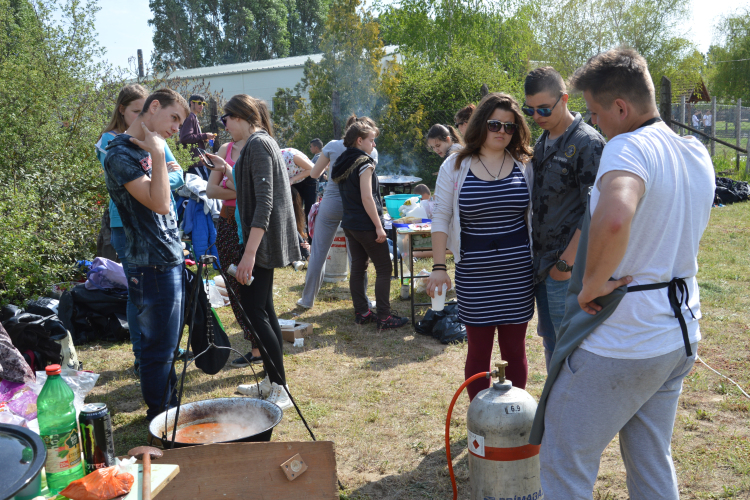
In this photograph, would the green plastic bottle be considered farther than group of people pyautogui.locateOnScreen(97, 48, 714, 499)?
Yes

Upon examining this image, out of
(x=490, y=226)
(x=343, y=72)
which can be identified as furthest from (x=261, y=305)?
(x=343, y=72)

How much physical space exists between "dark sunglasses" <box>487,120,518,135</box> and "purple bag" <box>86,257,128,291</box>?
12.7 ft

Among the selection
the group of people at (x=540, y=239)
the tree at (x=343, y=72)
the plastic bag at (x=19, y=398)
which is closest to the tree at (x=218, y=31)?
the tree at (x=343, y=72)

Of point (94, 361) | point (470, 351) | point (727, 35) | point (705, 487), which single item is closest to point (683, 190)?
point (470, 351)

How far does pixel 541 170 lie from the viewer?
2.80 meters

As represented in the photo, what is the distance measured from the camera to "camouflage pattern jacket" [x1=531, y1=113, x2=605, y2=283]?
2633mm

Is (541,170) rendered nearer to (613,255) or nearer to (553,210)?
(553,210)

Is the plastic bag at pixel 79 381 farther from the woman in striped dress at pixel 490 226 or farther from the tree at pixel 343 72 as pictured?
the tree at pixel 343 72

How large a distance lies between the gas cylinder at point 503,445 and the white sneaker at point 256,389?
6.15 feet

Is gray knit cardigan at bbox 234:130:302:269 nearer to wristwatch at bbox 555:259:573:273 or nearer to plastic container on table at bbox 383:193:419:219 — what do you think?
wristwatch at bbox 555:259:573:273

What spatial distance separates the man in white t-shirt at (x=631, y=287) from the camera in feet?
5.12

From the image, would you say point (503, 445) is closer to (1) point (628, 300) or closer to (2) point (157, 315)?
(1) point (628, 300)

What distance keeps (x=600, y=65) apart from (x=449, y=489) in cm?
215

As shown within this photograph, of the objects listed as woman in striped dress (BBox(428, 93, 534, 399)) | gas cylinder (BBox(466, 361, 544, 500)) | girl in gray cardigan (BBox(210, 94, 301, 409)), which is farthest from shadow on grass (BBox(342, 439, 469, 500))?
girl in gray cardigan (BBox(210, 94, 301, 409))
